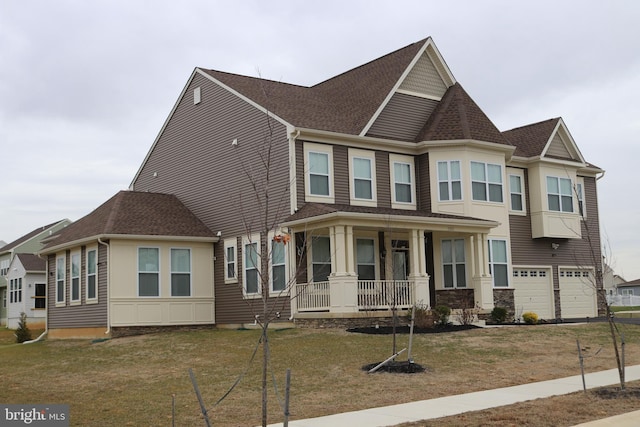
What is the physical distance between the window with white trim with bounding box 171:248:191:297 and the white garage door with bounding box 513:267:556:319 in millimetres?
12982

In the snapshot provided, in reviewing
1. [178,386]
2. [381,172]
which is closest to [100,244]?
[381,172]

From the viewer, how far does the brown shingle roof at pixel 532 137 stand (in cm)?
3147

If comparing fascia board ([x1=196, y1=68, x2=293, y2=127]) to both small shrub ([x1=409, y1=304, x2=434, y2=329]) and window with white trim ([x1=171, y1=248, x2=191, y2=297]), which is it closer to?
window with white trim ([x1=171, y1=248, x2=191, y2=297])

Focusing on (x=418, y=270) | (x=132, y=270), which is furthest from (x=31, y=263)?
(x=418, y=270)

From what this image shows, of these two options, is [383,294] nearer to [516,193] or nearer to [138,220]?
[138,220]

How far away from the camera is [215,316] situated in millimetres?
28188

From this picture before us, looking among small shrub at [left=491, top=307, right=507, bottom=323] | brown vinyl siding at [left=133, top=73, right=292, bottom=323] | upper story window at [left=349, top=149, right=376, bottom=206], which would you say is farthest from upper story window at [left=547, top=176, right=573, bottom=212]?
brown vinyl siding at [left=133, top=73, right=292, bottom=323]

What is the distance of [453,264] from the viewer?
27359 millimetres

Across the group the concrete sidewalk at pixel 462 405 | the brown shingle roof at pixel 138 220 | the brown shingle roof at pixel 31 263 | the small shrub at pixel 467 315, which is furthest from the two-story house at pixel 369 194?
the brown shingle roof at pixel 31 263

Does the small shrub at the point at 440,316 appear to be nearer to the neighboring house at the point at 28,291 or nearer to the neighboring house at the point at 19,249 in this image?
the neighboring house at the point at 28,291

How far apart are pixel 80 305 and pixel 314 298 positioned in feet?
30.8

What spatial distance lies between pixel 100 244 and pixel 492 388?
1670 centimetres

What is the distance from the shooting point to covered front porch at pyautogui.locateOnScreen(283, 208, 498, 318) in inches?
909

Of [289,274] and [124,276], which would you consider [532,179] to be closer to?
[289,274]
